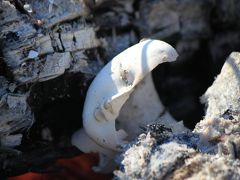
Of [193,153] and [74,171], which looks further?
[74,171]

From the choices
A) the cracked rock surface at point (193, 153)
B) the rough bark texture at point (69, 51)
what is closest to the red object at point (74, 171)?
the rough bark texture at point (69, 51)

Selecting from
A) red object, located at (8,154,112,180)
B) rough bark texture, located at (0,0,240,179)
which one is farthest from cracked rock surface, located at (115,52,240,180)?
red object, located at (8,154,112,180)

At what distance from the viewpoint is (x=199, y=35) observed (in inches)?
72.4

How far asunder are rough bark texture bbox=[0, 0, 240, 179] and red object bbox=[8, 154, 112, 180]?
43 mm

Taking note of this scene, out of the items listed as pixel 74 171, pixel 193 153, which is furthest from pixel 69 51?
pixel 193 153

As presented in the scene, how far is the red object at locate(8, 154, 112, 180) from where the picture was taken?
1.45 meters

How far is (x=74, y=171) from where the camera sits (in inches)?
58.0

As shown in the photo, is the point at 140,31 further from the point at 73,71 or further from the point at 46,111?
the point at 46,111

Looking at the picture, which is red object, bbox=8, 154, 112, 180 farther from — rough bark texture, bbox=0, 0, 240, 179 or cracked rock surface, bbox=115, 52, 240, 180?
cracked rock surface, bbox=115, 52, 240, 180

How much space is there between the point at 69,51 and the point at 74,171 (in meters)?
0.42

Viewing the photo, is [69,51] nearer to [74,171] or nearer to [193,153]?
[74,171]

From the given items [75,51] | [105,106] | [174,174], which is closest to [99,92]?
[105,106]

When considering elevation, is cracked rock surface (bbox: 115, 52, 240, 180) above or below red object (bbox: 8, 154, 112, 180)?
above

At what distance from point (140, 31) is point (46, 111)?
489 mm
